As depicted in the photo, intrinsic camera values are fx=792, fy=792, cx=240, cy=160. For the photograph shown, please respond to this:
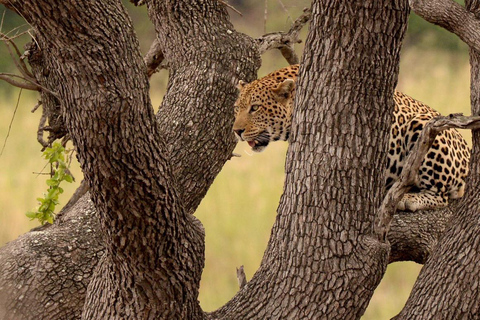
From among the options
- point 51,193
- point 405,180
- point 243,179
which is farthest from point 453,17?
point 243,179

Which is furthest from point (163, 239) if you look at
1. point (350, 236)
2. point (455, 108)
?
point (455, 108)

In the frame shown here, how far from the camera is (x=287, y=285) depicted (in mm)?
3383

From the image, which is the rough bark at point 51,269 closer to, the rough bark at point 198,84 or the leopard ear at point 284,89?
the rough bark at point 198,84

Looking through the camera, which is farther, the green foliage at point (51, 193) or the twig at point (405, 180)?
the green foliage at point (51, 193)

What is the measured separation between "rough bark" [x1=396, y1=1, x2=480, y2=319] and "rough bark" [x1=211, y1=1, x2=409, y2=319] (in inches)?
9.6

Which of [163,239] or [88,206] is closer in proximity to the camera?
[163,239]

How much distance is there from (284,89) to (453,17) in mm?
1827

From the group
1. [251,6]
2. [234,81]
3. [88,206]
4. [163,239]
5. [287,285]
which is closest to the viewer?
[163,239]

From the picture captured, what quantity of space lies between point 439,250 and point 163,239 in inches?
50.9

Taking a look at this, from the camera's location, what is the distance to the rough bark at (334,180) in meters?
3.35

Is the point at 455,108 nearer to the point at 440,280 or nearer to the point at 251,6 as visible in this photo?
the point at 251,6

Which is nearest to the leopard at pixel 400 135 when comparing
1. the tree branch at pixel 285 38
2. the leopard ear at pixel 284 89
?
the leopard ear at pixel 284 89

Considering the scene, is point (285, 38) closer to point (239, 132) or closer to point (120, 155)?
point (239, 132)

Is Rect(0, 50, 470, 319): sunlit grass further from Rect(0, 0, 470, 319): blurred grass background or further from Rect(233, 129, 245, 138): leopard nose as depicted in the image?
Rect(233, 129, 245, 138): leopard nose
